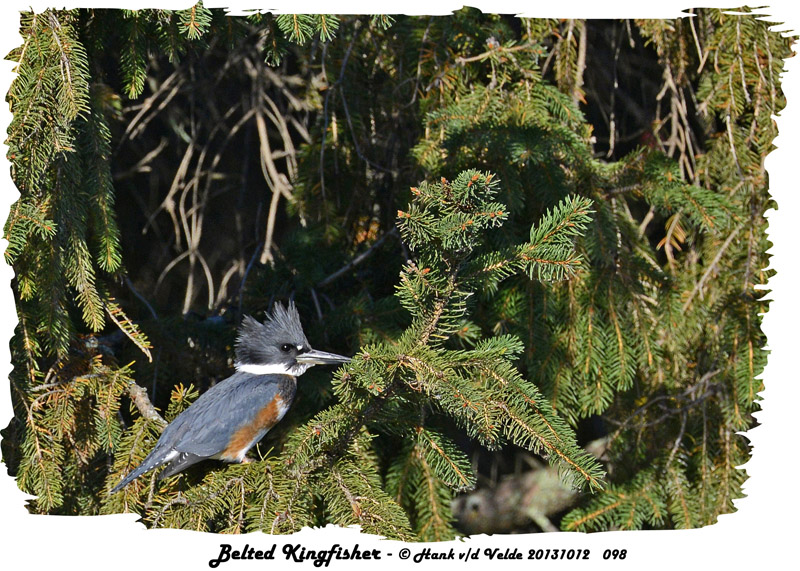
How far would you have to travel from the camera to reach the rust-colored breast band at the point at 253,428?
1.93 meters

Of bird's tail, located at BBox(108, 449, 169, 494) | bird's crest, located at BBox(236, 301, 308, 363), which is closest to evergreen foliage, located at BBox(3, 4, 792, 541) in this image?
bird's tail, located at BBox(108, 449, 169, 494)

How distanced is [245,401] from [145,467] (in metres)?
0.29

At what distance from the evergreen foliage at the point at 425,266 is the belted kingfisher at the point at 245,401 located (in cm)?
6

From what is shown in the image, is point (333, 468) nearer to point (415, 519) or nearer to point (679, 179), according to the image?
point (415, 519)

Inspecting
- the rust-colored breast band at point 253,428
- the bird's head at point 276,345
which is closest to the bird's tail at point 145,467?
the rust-colored breast band at point 253,428

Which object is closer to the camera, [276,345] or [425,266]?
[425,266]

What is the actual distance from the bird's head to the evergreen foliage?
122mm

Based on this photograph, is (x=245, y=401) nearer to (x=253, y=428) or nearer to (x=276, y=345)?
(x=253, y=428)

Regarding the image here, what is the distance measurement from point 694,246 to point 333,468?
1370 mm

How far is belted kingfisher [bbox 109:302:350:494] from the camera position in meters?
1.82

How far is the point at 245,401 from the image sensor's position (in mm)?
1999

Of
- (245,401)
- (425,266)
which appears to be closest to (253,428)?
(245,401)

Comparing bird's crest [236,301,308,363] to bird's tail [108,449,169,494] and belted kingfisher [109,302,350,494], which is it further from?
bird's tail [108,449,169,494]

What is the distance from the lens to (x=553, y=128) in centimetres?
212
